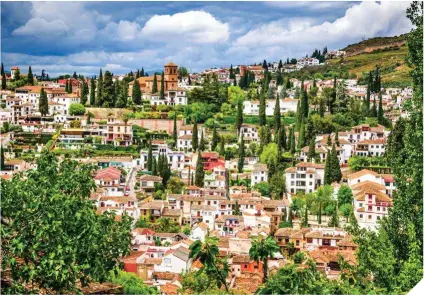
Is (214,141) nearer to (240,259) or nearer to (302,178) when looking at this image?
(302,178)

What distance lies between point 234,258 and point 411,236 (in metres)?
6.45

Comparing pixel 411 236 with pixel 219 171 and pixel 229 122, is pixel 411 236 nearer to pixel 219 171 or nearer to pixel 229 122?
pixel 219 171

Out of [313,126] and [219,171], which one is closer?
[219,171]

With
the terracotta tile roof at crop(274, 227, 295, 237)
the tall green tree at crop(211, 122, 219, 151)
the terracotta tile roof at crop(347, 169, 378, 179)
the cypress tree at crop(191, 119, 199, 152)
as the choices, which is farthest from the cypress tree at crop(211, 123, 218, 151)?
the terracotta tile roof at crop(274, 227, 295, 237)

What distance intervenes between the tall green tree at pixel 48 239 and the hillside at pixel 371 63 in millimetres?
27567

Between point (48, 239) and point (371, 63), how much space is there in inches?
1476

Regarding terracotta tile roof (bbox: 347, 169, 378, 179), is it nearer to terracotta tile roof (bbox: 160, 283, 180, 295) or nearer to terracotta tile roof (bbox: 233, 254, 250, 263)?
terracotta tile roof (bbox: 233, 254, 250, 263)

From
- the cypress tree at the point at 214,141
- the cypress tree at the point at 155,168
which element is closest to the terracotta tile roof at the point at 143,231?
the cypress tree at the point at 155,168

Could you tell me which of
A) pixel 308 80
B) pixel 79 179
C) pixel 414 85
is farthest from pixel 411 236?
pixel 308 80

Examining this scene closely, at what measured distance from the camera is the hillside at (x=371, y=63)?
32.6 metres

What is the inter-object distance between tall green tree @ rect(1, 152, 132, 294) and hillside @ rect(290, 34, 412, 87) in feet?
90.4

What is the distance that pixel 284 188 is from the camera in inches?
628

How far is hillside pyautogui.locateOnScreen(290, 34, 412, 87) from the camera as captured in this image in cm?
3257

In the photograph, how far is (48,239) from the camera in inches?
108
